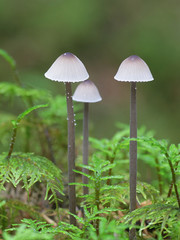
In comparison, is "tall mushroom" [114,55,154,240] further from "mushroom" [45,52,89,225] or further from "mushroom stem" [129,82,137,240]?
"mushroom" [45,52,89,225]

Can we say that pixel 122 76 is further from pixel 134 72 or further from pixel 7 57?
pixel 7 57

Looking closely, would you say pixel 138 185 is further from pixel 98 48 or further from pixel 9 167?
pixel 98 48

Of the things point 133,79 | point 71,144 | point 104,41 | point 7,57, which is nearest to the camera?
→ point 133,79

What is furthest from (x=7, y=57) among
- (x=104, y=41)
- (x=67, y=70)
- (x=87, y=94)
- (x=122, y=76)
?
(x=104, y=41)

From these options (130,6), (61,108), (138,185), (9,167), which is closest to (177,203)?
(138,185)

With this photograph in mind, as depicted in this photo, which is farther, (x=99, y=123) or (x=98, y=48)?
(x=98, y=48)

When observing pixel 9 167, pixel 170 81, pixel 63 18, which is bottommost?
pixel 9 167
